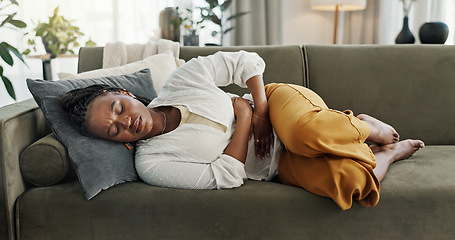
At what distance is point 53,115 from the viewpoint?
1.31 metres

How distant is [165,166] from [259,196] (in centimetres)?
30

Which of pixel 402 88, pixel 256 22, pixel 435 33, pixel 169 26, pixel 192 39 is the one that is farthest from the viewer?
pixel 256 22

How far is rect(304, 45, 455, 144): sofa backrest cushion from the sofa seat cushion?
25.5 inches

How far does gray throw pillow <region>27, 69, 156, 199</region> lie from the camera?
124 cm

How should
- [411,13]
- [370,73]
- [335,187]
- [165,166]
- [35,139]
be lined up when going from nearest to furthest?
[335,187] → [165,166] → [35,139] → [370,73] → [411,13]

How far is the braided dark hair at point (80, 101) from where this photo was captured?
4.20 ft

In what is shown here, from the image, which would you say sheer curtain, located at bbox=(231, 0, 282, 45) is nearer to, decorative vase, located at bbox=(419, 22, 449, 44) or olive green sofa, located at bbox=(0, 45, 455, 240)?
decorative vase, located at bbox=(419, 22, 449, 44)

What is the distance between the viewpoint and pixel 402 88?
1.86 meters

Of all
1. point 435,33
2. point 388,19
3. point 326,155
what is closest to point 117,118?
point 326,155

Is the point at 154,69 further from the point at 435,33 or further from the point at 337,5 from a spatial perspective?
the point at 337,5

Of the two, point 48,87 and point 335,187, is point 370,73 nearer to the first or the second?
point 335,187

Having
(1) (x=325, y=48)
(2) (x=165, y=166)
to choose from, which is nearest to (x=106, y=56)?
(2) (x=165, y=166)

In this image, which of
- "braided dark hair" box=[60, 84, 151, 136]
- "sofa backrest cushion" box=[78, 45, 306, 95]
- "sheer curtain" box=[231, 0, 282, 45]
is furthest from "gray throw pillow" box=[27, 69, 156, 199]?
"sheer curtain" box=[231, 0, 282, 45]

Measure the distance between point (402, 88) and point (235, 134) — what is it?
2.91 feet
